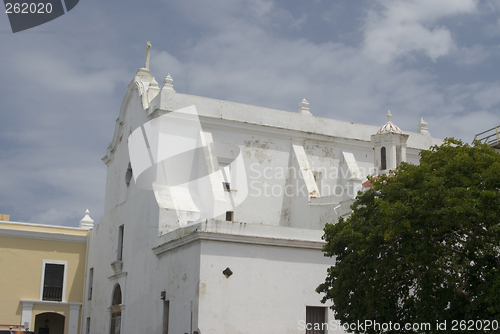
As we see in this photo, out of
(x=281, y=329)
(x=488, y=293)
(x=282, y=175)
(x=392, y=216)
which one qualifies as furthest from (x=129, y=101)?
(x=488, y=293)

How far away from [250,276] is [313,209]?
519 cm

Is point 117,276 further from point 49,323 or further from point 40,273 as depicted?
point 49,323

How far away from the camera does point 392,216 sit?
11023mm

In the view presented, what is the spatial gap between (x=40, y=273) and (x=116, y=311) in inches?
208

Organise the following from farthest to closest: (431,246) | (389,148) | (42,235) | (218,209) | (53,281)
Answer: (53,281) → (42,235) → (389,148) → (218,209) → (431,246)

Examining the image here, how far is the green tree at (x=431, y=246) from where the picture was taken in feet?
34.0

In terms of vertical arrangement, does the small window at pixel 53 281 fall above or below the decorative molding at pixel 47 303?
above

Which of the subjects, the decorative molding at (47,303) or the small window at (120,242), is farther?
the decorative molding at (47,303)

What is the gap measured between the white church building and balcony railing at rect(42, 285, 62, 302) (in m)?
1.16

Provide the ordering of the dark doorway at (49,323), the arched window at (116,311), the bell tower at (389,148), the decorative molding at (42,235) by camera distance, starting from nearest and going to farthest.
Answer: the bell tower at (389,148) < the arched window at (116,311) < the decorative molding at (42,235) < the dark doorway at (49,323)

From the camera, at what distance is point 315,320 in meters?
16.4

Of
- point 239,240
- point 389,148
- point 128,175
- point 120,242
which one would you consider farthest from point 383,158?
point 120,242

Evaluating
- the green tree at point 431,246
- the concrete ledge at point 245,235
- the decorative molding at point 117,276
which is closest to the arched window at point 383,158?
the concrete ledge at point 245,235

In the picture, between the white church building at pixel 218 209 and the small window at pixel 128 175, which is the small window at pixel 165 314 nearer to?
the white church building at pixel 218 209
